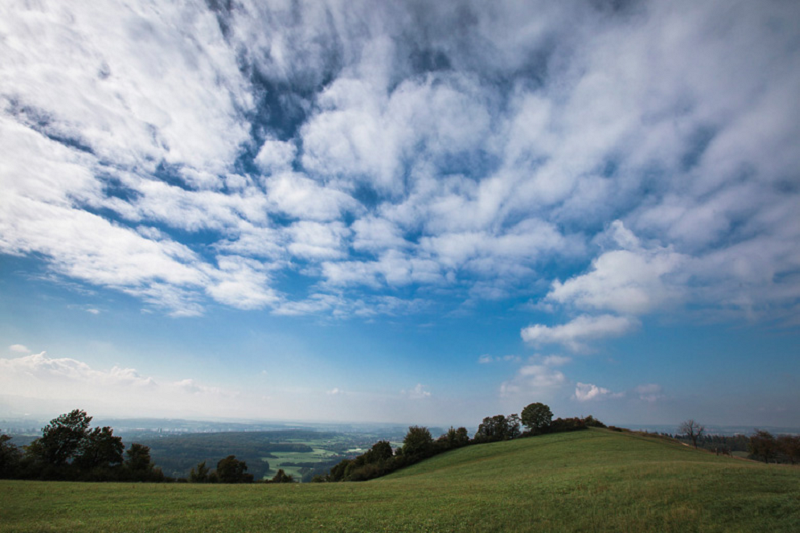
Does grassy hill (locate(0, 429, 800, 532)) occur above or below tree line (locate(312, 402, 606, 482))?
above

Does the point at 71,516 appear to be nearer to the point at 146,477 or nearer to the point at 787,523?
the point at 146,477

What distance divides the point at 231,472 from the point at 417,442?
3662 cm

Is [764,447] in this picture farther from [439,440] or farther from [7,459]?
[7,459]

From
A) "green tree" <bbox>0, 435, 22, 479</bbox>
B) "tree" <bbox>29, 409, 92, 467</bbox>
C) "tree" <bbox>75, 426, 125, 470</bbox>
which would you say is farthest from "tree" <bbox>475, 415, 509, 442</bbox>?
"green tree" <bbox>0, 435, 22, 479</bbox>

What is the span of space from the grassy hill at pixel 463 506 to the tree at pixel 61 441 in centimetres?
1734

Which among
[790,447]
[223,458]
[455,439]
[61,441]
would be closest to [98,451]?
[61,441]

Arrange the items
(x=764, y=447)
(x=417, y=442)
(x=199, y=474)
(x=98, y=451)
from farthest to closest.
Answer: (x=417, y=442) → (x=764, y=447) → (x=199, y=474) → (x=98, y=451)

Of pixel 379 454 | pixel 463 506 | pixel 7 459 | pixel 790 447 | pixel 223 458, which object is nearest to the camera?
pixel 463 506

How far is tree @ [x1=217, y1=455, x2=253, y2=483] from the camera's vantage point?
5216 cm

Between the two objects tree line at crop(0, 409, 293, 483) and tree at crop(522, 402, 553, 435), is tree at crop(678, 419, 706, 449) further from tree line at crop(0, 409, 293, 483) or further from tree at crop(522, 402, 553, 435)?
tree line at crop(0, 409, 293, 483)

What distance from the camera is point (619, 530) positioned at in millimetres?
14211

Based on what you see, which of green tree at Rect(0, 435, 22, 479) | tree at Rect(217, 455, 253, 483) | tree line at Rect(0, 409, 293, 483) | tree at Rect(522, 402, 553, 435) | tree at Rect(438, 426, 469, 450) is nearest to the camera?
green tree at Rect(0, 435, 22, 479)

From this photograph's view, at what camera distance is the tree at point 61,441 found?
40844mm

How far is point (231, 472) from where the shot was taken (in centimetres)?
5306
